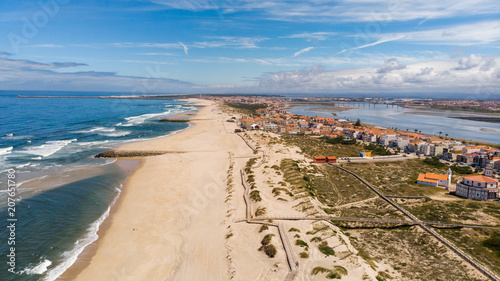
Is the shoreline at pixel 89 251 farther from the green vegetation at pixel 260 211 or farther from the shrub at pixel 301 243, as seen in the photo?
the shrub at pixel 301 243

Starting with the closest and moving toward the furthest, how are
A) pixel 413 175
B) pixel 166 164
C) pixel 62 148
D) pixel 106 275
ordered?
pixel 106 275
pixel 413 175
pixel 166 164
pixel 62 148

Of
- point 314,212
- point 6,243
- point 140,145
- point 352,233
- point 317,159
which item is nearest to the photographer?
point 6,243

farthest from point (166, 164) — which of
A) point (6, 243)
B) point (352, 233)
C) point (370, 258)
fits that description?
point (370, 258)

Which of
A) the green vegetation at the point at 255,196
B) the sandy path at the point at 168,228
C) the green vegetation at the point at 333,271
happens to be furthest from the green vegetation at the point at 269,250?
the green vegetation at the point at 255,196

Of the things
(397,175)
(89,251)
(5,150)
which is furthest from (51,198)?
(397,175)

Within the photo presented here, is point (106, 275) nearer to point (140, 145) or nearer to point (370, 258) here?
point (370, 258)

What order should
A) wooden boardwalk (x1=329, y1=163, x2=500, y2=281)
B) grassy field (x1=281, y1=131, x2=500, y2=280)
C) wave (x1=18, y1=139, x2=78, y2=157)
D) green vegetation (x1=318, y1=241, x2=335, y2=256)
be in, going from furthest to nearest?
1. wave (x1=18, y1=139, x2=78, y2=157)
2. grassy field (x1=281, y1=131, x2=500, y2=280)
3. green vegetation (x1=318, y1=241, x2=335, y2=256)
4. wooden boardwalk (x1=329, y1=163, x2=500, y2=281)

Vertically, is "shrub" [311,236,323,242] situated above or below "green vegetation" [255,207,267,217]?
below

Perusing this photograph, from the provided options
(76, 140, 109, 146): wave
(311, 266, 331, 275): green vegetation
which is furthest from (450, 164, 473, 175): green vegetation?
(76, 140, 109, 146): wave

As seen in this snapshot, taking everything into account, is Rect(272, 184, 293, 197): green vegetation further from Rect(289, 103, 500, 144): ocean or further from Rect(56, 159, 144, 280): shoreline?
Rect(289, 103, 500, 144): ocean
